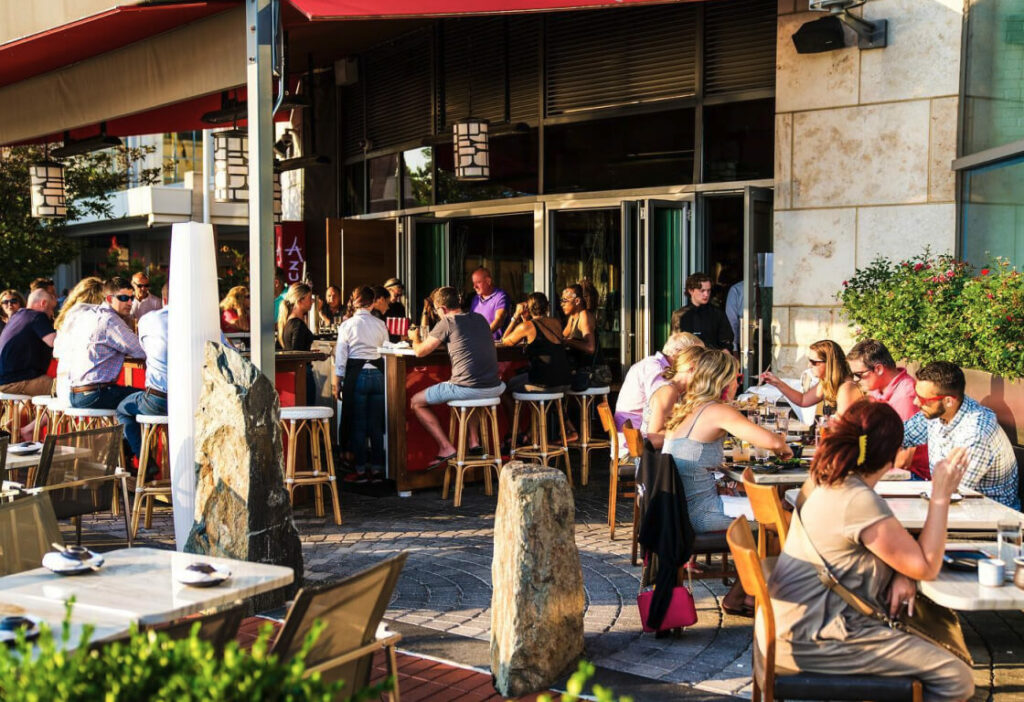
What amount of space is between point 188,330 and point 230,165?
274 inches

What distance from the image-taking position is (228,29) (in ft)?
26.6

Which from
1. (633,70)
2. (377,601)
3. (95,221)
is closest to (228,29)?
(633,70)

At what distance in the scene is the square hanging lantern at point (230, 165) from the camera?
41.6ft

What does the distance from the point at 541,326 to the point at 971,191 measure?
11.6 ft

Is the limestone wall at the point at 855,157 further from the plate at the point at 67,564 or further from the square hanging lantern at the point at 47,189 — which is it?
the square hanging lantern at the point at 47,189

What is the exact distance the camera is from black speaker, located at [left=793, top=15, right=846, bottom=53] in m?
9.21

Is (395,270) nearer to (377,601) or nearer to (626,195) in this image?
(626,195)

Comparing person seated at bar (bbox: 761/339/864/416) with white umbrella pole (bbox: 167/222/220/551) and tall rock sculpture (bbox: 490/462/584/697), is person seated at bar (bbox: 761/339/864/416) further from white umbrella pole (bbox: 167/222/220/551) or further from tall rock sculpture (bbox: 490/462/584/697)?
white umbrella pole (bbox: 167/222/220/551)

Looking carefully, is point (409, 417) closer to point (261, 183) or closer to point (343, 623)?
point (261, 183)

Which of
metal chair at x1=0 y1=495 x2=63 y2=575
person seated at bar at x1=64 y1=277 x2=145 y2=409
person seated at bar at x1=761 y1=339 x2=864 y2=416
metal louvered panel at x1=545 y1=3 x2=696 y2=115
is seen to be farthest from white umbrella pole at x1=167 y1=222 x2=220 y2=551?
metal louvered panel at x1=545 y1=3 x2=696 y2=115

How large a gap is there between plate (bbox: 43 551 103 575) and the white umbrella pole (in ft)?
6.95

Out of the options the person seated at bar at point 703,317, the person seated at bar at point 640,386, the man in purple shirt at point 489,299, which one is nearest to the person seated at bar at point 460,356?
the person seated at bar at point 640,386

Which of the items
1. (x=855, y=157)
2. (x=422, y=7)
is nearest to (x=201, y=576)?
(x=422, y=7)

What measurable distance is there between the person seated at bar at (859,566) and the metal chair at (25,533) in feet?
9.12
